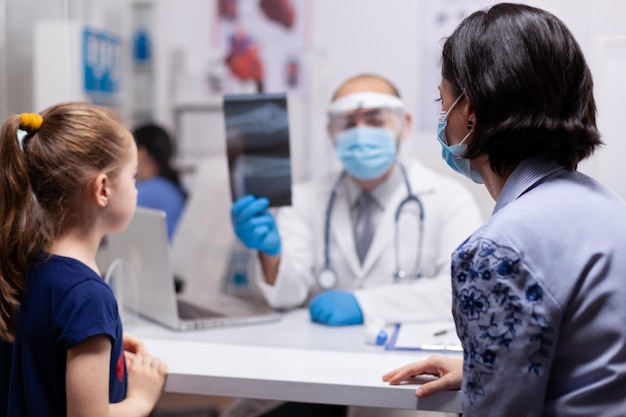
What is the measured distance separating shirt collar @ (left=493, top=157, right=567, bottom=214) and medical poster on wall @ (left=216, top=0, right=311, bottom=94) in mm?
2777

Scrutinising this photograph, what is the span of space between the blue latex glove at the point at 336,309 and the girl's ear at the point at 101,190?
751 millimetres

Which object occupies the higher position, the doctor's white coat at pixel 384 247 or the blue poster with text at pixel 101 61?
the blue poster with text at pixel 101 61

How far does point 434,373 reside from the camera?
4.50ft

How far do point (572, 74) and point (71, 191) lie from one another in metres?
0.86

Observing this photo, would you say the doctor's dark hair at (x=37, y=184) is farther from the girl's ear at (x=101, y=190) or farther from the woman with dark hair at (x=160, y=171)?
the woman with dark hair at (x=160, y=171)

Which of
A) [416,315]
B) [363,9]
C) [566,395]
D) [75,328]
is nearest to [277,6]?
[363,9]

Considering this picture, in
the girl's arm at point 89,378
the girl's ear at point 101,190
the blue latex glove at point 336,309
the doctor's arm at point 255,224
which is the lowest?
the blue latex glove at point 336,309

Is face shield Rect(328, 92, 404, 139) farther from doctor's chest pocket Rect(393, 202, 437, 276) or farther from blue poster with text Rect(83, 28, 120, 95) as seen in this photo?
blue poster with text Rect(83, 28, 120, 95)

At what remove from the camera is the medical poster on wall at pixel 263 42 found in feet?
12.5

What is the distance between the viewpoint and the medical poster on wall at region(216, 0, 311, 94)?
3801 millimetres

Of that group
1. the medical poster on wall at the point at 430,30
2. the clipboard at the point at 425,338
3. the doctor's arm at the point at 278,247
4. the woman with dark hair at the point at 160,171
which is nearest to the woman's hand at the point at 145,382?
the clipboard at the point at 425,338

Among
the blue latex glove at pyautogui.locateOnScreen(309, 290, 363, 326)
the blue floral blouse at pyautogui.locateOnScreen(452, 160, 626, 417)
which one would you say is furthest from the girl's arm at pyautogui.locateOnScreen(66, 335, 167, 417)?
the blue latex glove at pyautogui.locateOnScreen(309, 290, 363, 326)

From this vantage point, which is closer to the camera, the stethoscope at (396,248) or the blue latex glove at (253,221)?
the blue latex glove at (253,221)

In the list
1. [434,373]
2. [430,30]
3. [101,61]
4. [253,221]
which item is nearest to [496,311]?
[434,373]
